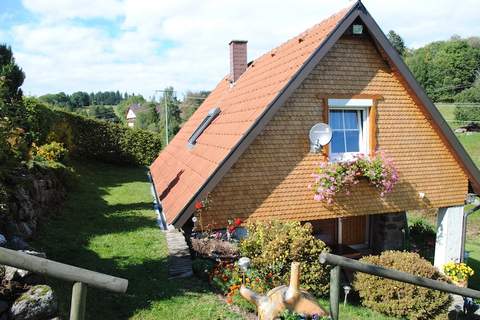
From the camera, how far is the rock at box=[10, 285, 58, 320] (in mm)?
4867

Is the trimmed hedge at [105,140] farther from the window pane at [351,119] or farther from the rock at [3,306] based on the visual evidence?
the rock at [3,306]

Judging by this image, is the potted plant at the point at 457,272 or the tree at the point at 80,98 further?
the tree at the point at 80,98

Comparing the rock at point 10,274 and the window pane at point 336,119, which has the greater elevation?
the window pane at point 336,119

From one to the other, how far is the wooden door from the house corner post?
9.02 feet

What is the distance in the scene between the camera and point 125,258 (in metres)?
8.82

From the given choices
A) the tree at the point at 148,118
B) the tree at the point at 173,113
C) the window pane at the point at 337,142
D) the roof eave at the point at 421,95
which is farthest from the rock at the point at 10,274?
the tree at the point at 148,118

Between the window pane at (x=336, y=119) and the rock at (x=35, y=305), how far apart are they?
7.13 m

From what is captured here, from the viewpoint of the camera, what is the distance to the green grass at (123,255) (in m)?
6.45

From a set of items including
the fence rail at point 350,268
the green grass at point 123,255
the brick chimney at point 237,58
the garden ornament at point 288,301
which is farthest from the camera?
the brick chimney at point 237,58

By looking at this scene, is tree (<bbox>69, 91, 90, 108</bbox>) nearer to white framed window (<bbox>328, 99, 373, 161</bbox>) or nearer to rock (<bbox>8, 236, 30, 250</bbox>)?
white framed window (<bbox>328, 99, 373, 161</bbox>)

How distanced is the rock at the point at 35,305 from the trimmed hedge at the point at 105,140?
1617 cm

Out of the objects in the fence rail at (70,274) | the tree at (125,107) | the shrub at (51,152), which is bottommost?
the fence rail at (70,274)

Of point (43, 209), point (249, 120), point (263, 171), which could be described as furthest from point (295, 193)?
point (43, 209)

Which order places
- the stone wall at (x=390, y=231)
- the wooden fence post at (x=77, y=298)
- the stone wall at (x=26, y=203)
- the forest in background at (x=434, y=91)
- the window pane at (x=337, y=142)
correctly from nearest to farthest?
the wooden fence post at (x=77, y=298) → the stone wall at (x=26, y=203) → the window pane at (x=337, y=142) → the stone wall at (x=390, y=231) → the forest in background at (x=434, y=91)
